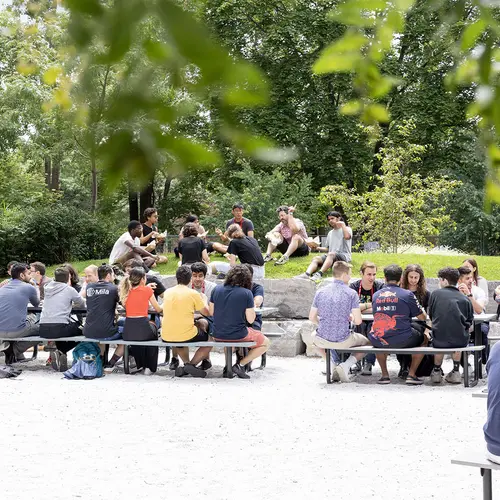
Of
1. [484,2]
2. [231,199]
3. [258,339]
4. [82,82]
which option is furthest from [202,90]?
[231,199]

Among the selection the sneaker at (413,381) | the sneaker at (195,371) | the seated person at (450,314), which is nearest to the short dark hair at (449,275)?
the seated person at (450,314)

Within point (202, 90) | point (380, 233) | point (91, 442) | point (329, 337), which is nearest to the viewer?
point (202, 90)

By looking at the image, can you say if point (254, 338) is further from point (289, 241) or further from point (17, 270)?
point (289, 241)

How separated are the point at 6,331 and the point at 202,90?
11.3m

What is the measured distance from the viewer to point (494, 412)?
510 cm

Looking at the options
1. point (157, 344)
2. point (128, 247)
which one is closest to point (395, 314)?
point (157, 344)

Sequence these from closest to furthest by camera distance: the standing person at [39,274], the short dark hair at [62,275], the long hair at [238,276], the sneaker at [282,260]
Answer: the long hair at [238,276], the short dark hair at [62,275], the standing person at [39,274], the sneaker at [282,260]

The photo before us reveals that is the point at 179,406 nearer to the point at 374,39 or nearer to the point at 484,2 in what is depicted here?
the point at 374,39

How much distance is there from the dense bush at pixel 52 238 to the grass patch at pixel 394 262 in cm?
533

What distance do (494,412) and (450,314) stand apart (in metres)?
4.94

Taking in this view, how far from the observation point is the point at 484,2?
1719mm

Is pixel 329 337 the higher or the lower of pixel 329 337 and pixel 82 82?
the lower

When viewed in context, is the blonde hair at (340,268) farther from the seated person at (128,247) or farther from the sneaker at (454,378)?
the seated person at (128,247)

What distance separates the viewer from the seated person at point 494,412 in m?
5.09
